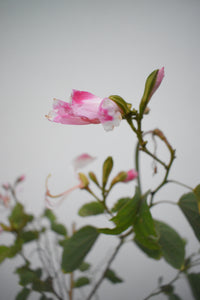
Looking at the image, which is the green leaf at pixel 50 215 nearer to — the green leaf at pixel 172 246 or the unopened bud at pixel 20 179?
the unopened bud at pixel 20 179

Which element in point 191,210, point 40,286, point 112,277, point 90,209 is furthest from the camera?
point 112,277

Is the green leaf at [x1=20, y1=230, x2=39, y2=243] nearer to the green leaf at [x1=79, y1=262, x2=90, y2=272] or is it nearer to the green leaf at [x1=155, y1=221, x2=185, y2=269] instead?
the green leaf at [x1=79, y1=262, x2=90, y2=272]

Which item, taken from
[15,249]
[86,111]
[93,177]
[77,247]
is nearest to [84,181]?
[93,177]

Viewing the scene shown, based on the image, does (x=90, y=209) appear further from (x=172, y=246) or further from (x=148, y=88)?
(x=148, y=88)

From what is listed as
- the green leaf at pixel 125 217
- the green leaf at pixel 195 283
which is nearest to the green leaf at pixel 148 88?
the green leaf at pixel 125 217

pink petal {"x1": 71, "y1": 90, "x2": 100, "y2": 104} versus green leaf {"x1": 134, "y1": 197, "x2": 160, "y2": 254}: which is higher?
pink petal {"x1": 71, "y1": 90, "x2": 100, "y2": 104}

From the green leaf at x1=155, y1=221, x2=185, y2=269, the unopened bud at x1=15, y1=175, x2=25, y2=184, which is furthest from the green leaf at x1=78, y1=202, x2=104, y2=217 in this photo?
the unopened bud at x1=15, y1=175, x2=25, y2=184

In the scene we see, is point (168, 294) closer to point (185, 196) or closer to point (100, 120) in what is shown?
point (185, 196)
